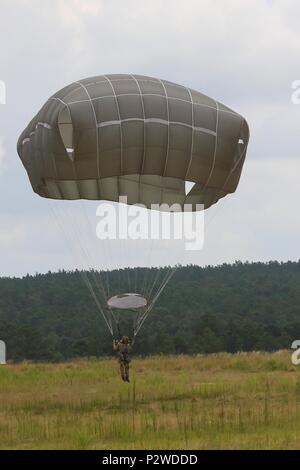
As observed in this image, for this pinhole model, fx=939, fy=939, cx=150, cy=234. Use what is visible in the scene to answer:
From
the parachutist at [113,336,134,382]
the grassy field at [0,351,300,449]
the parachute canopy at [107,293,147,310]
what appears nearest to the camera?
the grassy field at [0,351,300,449]

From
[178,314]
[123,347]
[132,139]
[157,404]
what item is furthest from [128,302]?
[178,314]

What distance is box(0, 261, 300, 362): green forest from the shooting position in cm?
9106

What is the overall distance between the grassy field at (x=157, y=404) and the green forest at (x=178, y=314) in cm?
3293

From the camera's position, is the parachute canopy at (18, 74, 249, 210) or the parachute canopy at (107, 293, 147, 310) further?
the parachute canopy at (107, 293, 147, 310)

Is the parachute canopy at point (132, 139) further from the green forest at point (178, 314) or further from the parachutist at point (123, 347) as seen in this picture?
the green forest at point (178, 314)

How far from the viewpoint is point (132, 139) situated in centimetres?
2556

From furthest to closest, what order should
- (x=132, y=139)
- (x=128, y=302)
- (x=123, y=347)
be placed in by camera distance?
(x=123, y=347) → (x=128, y=302) → (x=132, y=139)

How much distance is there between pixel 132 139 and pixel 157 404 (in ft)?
24.0

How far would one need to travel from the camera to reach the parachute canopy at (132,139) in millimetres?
25203

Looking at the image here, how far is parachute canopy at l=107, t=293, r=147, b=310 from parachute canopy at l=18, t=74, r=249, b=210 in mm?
3121

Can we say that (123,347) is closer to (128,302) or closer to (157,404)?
(128,302)

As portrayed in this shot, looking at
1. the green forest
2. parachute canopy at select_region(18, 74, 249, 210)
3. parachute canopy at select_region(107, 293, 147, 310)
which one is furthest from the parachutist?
the green forest

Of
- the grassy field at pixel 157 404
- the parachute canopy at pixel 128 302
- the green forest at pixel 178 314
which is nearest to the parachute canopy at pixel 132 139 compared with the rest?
the parachute canopy at pixel 128 302

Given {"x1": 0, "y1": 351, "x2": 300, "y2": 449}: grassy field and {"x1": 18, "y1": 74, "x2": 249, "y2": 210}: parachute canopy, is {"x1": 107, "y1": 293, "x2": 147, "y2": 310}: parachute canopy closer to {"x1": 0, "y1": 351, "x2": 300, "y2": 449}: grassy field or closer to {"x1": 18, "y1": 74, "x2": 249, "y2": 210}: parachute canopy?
{"x1": 0, "y1": 351, "x2": 300, "y2": 449}: grassy field
